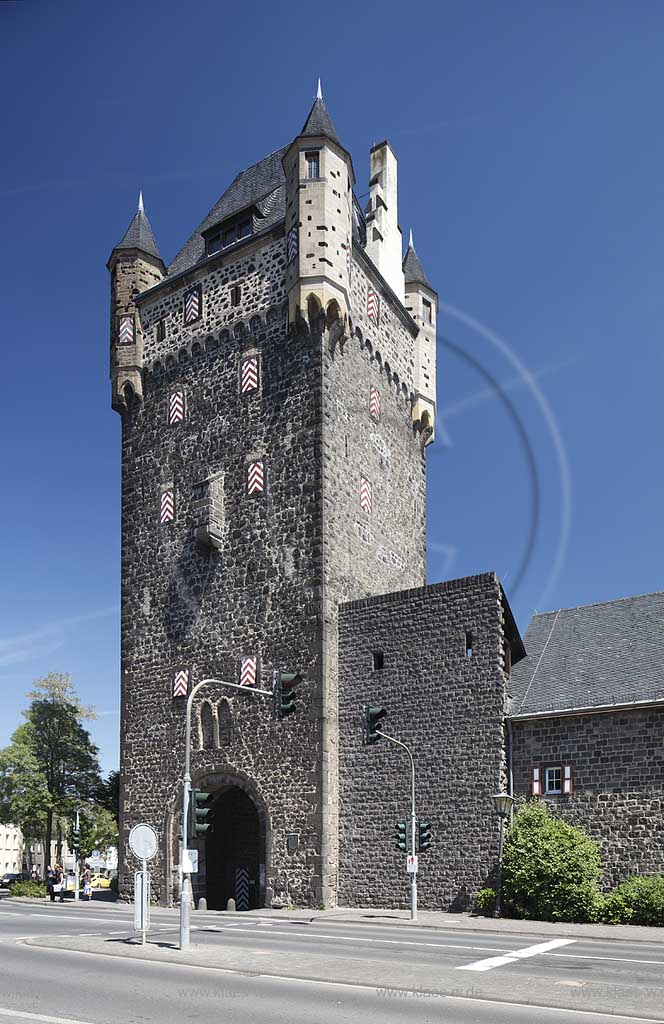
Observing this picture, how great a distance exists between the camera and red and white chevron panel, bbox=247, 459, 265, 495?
3312 centimetres

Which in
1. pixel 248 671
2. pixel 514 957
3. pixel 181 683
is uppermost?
pixel 248 671

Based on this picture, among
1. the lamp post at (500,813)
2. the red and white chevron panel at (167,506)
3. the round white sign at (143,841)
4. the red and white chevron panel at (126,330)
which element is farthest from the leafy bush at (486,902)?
the red and white chevron panel at (126,330)

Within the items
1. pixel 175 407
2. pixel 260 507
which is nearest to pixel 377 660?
pixel 260 507

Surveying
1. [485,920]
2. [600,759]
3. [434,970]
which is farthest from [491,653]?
[434,970]

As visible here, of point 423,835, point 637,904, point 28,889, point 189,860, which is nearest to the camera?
point 189,860

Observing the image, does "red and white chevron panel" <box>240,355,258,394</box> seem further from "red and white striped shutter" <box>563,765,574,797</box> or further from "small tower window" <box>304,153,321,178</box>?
"red and white striped shutter" <box>563,765,574,797</box>

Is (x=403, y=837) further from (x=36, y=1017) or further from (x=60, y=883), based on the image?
(x=60, y=883)

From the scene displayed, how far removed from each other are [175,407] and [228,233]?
23.2 ft

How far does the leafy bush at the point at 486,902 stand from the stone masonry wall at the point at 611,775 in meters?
2.86

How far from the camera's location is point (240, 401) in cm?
3447

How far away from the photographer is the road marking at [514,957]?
15320 mm

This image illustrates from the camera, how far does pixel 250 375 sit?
112 ft

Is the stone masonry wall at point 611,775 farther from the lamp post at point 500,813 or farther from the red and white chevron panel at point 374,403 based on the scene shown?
the red and white chevron panel at point 374,403

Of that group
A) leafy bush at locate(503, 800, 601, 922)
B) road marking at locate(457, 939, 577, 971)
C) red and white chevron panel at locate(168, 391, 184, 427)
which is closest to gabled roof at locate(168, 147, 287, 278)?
red and white chevron panel at locate(168, 391, 184, 427)
